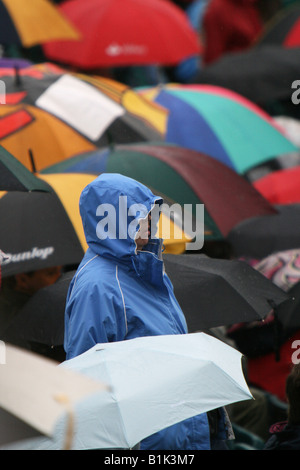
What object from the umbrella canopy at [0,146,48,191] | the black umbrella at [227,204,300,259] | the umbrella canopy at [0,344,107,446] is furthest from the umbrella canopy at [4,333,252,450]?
the black umbrella at [227,204,300,259]

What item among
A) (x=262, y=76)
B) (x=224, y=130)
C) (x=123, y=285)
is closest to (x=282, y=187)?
(x=224, y=130)

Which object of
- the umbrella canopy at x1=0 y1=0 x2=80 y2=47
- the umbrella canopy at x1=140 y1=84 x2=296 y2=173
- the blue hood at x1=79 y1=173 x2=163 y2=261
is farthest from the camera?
the umbrella canopy at x1=0 y1=0 x2=80 y2=47

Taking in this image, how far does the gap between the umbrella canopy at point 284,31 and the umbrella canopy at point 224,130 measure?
11.5 ft

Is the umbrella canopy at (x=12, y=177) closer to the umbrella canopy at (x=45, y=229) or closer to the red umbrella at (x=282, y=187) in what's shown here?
the umbrella canopy at (x=45, y=229)

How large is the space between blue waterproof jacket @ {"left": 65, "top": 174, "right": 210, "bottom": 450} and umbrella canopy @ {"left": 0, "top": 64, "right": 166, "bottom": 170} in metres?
1.96

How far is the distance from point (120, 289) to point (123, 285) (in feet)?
0.15

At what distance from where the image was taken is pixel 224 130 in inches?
288

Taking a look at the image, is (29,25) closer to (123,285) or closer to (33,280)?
(33,280)

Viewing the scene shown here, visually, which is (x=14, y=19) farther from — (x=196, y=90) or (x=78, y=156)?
(x=78, y=156)

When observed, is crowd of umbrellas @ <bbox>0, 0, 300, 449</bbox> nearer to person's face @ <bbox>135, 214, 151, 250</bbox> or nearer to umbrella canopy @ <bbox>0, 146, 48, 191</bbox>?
umbrella canopy @ <bbox>0, 146, 48, 191</bbox>

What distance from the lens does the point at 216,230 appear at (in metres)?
5.60

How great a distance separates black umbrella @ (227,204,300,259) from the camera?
6.20m
